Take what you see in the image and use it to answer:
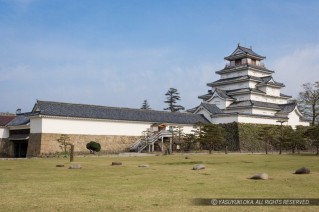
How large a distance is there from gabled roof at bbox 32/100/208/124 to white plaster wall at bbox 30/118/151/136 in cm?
59

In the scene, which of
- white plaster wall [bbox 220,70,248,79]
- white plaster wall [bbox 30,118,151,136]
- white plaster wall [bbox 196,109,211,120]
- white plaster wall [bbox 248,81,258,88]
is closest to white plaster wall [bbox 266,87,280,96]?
white plaster wall [bbox 248,81,258,88]

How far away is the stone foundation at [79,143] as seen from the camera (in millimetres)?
36406

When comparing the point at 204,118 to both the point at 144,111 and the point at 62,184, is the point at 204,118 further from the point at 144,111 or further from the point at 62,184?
the point at 62,184

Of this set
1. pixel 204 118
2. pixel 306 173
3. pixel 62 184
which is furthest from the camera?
pixel 204 118

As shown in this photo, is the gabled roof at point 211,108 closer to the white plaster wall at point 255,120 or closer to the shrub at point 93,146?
the white plaster wall at point 255,120

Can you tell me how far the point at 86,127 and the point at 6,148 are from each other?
33.6 feet

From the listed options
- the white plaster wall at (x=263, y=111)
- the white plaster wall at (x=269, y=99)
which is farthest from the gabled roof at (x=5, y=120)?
the white plaster wall at (x=269, y=99)

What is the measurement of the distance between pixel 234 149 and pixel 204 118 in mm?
Answer: 6813

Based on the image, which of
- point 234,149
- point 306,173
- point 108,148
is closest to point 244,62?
point 234,149

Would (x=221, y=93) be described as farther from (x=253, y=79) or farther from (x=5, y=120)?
(x=5, y=120)

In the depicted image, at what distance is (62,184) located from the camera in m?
12.7

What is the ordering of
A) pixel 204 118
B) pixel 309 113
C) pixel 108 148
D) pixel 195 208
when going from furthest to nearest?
pixel 309 113, pixel 204 118, pixel 108 148, pixel 195 208

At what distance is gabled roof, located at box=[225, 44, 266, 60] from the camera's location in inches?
2180

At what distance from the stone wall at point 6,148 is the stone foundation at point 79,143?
5322mm
